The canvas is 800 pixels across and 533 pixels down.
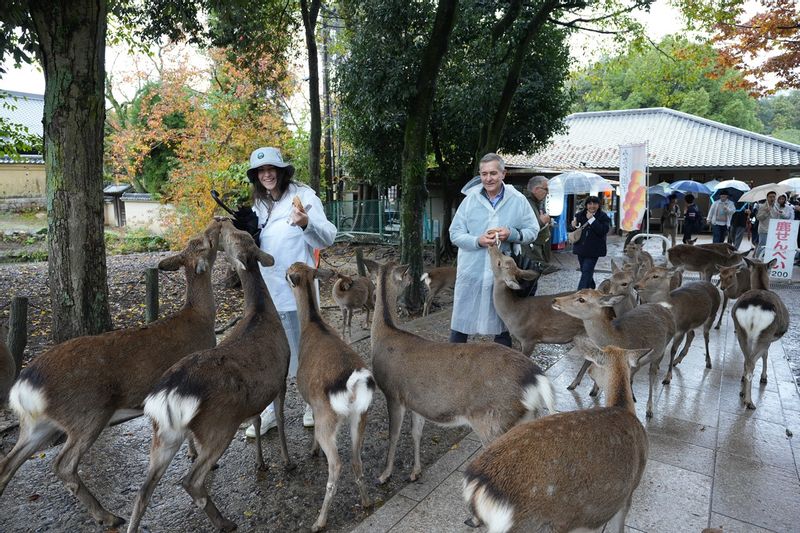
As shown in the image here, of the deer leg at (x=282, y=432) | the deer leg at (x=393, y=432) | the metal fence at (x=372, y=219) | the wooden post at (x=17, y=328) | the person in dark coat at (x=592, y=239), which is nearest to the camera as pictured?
the deer leg at (x=393, y=432)

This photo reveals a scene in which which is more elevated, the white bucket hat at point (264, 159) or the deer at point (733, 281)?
the white bucket hat at point (264, 159)

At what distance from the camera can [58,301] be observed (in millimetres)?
4066

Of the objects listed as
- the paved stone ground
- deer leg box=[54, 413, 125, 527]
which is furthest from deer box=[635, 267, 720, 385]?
deer leg box=[54, 413, 125, 527]

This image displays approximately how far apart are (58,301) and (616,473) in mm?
4154

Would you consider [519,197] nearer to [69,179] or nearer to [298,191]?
[298,191]

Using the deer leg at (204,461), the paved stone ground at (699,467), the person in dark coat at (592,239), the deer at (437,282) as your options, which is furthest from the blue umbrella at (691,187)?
the deer leg at (204,461)

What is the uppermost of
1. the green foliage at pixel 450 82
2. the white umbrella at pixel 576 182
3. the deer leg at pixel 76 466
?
the green foliage at pixel 450 82

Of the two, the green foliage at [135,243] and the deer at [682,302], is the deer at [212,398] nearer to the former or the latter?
the deer at [682,302]

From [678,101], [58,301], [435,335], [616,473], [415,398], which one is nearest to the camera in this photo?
[616,473]

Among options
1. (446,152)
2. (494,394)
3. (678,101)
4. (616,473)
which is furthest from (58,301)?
(678,101)

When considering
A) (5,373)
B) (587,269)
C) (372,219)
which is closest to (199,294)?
(5,373)

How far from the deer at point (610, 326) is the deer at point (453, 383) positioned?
150 cm

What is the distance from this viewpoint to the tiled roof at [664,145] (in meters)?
20.6

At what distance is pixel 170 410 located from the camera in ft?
8.04
